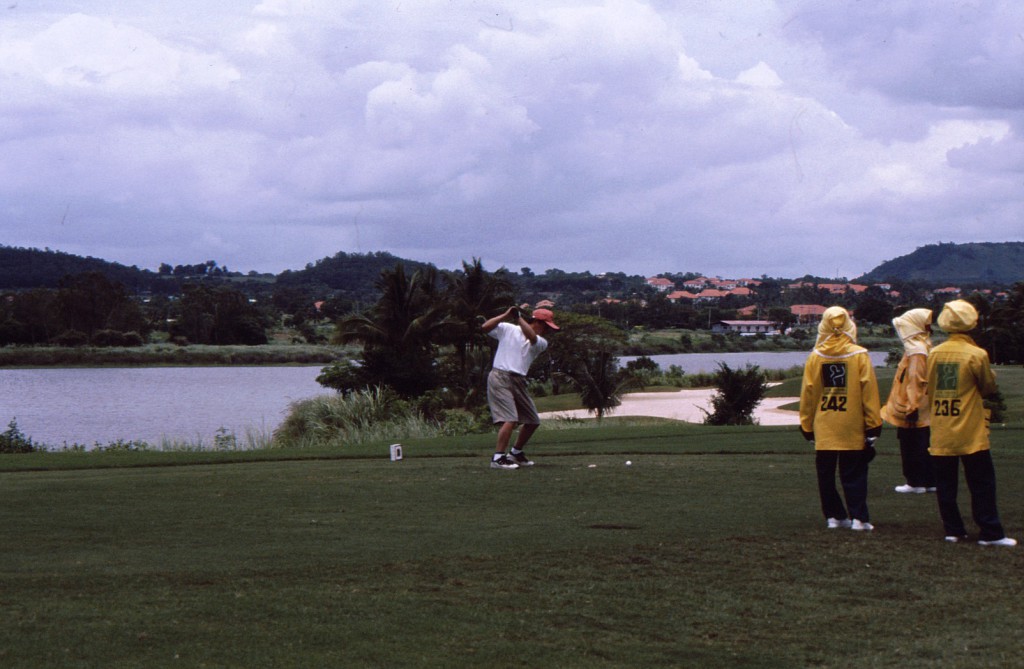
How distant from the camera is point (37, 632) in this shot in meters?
6.37

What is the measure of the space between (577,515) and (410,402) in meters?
27.6

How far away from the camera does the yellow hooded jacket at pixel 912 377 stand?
11.6 metres

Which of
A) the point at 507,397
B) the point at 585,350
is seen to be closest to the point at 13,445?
the point at 507,397

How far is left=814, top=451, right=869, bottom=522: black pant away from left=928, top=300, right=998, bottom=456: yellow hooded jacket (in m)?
0.63

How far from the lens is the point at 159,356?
9050cm

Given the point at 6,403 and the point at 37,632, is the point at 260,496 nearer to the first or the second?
the point at 37,632

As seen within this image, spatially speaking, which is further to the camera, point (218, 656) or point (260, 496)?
point (260, 496)

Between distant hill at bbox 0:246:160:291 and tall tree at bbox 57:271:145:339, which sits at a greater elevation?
distant hill at bbox 0:246:160:291

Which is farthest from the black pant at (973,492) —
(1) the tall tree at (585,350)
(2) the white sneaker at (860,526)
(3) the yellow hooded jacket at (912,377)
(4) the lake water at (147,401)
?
(1) the tall tree at (585,350)

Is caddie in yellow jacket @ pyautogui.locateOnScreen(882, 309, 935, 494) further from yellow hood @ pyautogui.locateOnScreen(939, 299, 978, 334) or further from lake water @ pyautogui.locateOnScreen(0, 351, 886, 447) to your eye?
lake water @ pyautogui.locateOnScreen(0, 351, 886, 447)

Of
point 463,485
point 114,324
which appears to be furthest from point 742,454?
Result: point 114,324

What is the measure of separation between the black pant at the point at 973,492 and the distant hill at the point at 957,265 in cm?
15161

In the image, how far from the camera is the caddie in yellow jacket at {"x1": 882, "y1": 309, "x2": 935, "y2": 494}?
1169cm

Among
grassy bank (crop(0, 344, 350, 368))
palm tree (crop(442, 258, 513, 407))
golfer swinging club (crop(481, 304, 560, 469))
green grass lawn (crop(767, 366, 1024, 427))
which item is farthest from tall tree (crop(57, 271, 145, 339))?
golfer swinging club (crop(481, 304, 560, 469))
